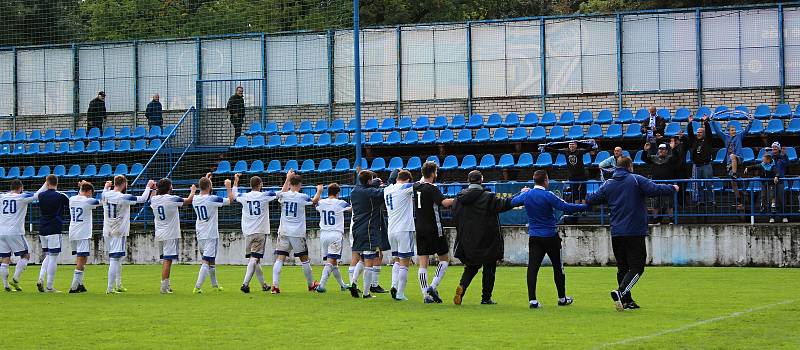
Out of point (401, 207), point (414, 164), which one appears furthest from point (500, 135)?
point (401, 207)

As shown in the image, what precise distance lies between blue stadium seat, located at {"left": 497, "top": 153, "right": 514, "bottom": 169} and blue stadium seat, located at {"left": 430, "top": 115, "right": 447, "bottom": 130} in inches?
134

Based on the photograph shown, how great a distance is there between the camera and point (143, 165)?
36375 millimetres

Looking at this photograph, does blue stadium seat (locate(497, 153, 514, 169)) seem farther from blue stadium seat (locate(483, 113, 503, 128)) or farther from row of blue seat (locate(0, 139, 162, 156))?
row of blue seat (locate(0, 139, 162, 156))

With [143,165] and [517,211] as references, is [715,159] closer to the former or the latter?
[517,211]

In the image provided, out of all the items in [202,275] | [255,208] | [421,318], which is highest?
[255,208]

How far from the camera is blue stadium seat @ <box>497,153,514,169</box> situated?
31.4m

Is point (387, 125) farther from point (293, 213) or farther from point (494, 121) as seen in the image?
point (293, 213)

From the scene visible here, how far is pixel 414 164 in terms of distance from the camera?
32875 mm

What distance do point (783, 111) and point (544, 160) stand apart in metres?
6.51

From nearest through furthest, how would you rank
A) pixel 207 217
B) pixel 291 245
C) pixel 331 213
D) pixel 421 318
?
pixel 421 318 → pixel 331 213 → pixel 291 245 → pixel 207 217

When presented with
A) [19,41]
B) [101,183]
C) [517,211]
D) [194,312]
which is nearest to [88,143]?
[101,183]

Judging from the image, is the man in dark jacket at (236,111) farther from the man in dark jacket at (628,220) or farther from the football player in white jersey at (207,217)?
the man in dark jacket at (628,220)

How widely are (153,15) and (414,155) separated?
1715cm

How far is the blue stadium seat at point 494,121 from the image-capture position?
34000mm
